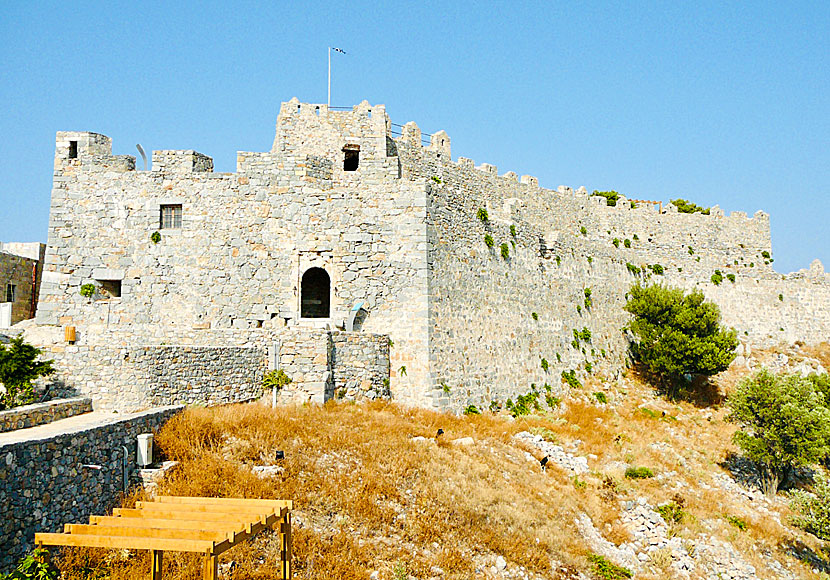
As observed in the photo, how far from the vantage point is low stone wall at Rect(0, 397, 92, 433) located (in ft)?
40.9

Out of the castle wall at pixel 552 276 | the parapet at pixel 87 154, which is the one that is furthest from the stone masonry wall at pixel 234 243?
the castle wall at pixel 552 276

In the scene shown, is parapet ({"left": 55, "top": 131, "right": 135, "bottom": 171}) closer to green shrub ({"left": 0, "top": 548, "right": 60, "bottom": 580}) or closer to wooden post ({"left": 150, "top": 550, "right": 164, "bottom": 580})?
green shrub ({"left": 0, "top": 548, "right": 60, "bottom": 580})

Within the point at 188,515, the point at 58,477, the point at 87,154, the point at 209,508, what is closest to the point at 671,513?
the point at 209,508

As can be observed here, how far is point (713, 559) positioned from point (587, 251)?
17.3 meters

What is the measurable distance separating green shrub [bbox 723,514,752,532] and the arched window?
46.3ft

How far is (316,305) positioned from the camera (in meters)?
23.4

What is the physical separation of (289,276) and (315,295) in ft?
8.93

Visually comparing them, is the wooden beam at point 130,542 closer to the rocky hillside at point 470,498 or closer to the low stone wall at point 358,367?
the rocky hillside at point 470,498

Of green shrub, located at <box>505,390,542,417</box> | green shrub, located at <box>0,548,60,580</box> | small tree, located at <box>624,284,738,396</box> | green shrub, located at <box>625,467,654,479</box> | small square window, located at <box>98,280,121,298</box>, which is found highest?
small square window, located at <box>98,280,121,298</box>

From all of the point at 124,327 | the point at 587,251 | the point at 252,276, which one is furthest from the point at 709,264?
the point at 124,327

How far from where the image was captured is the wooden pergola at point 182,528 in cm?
758

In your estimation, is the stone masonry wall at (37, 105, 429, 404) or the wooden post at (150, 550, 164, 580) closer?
the wooden post at (150, 550, 164, 580)

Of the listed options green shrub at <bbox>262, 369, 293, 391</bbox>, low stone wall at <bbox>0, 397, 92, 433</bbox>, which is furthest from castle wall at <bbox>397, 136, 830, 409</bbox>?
low stone wall at <bbox>0, 397, 92, 433</bbox>

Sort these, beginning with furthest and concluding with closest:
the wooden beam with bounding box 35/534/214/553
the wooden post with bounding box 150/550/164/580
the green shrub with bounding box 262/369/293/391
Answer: the green shrub with bounding box 262/369/293/391 < the wooden post with bounding box 150/550/164/580 < the wooden beam with bounding box 35/534/214/553
